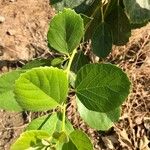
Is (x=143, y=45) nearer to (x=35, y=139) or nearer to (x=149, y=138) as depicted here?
(x=149, y=138)

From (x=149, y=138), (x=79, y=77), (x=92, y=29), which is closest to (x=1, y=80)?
(x=79, y=77)

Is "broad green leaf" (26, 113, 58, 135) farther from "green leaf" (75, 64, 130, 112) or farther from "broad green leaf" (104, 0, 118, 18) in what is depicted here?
"broad green leaf" (104, 0, 118, 18)

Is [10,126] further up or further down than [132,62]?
further down

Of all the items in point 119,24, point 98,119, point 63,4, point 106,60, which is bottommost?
point 106,60

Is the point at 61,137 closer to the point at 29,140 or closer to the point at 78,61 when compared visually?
the point at 29,140

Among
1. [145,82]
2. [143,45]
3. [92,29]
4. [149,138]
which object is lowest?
[149,138]

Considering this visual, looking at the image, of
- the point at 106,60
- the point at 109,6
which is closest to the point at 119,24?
the point at 109,6
